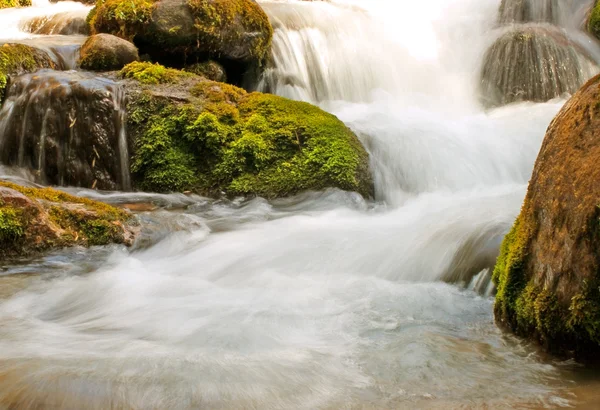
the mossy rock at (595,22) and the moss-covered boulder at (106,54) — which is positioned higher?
the mossy rock at (595,22)

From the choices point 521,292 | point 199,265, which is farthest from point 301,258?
point 521,292

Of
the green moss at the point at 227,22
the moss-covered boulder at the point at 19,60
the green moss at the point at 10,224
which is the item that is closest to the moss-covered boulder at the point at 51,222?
the green moss at the point at 10,224

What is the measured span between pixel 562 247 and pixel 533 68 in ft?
35.3

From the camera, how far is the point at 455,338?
3447 millimetres

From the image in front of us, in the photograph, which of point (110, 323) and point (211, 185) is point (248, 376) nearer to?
point (110, 323)

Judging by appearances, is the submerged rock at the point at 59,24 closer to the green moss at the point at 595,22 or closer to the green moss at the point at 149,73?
the green moss at the point at 149,73

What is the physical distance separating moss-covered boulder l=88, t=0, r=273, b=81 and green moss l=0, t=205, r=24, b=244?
5.26 meters

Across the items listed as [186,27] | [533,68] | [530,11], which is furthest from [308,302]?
[530,11]

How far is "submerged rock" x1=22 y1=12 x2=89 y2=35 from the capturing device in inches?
451

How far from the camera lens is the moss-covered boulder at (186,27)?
921 cm

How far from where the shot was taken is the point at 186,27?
367 inches

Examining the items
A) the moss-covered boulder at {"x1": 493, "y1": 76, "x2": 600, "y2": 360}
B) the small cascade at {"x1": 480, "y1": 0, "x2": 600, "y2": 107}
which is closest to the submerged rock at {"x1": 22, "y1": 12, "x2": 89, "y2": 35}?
the small cascade at {"x1": 480, "y1": 0, "x2": 600, "y2": 107}

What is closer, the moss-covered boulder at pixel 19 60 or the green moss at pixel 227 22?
the moss-covered boulder at pixel 19 60

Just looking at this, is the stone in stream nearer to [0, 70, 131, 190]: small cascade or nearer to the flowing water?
the flowing water
